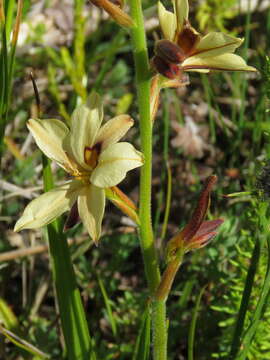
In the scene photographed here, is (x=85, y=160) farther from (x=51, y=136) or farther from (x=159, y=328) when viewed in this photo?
(x=159, y=328)

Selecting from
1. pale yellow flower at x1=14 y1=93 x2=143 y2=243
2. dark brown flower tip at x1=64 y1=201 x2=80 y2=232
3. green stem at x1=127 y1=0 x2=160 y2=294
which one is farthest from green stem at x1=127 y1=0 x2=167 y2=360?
dark brown flower tip at x1=64 y1=201 x2=80 y2=232

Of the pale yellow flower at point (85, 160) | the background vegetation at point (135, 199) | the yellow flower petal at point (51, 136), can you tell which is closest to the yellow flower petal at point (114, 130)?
the pale yellow flower at point (85, 160)

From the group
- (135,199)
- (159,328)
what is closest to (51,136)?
(159,328)

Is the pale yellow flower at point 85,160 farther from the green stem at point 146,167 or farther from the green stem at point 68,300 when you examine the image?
the green stem at point 68,300

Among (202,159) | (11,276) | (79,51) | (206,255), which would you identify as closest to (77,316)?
(206,255)

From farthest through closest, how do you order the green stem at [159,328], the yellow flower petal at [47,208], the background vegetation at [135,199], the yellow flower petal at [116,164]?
the background vegetation at [135,199]
the green stem at [159,328]
the yellow flower petal at [47,208]
the yellow flower petal at [116,164]

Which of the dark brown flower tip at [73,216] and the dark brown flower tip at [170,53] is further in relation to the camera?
the dark brown flower tip at [73,216]

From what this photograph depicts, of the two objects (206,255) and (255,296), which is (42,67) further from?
(255,296)

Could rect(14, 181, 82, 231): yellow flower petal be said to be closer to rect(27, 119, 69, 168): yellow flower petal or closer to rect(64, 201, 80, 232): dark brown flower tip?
rect(64, 201, 80, 232): dark brown flower tip
